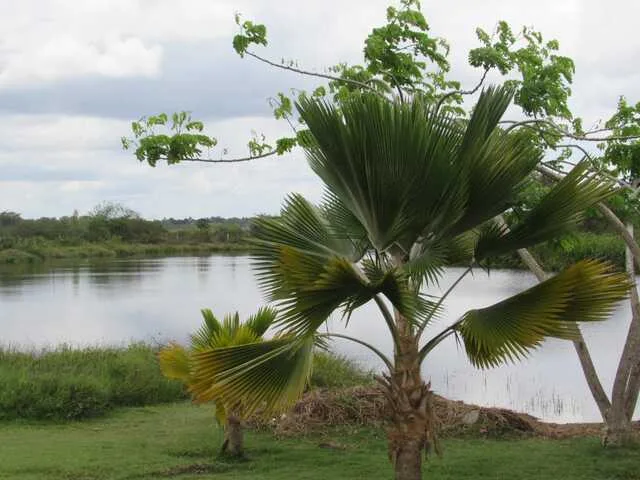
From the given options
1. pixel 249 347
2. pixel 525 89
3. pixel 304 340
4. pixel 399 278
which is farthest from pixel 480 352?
pixel 525 89

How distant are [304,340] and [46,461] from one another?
3957 millimetres

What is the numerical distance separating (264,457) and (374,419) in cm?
174

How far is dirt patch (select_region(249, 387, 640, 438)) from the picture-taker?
10.0 meters

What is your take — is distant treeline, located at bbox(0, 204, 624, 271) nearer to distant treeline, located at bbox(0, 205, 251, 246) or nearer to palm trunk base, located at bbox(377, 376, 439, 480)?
distant treeline, located at bbox(0, 205, 251, 246)

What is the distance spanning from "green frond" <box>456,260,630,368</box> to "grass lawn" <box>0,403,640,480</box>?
8.81 ft

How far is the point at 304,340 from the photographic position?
5.91 metres

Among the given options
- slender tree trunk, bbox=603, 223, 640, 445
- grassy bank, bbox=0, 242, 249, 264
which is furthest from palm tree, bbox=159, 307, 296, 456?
grassy bank, bbox=0, 242, 249, 264

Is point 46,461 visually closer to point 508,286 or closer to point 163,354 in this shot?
point 163,354

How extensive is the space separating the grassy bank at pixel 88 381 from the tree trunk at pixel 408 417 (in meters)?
6.40

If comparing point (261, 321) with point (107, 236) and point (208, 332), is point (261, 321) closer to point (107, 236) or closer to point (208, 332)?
point (208, 332)

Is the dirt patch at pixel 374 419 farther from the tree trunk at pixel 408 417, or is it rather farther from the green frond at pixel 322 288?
the green frond at pixel 322 288

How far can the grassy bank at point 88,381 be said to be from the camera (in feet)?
36.6

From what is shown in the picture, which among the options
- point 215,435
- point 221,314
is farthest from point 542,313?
point 221,314

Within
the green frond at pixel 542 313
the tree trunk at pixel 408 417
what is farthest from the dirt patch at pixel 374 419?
the green frond at pixel 542 313
